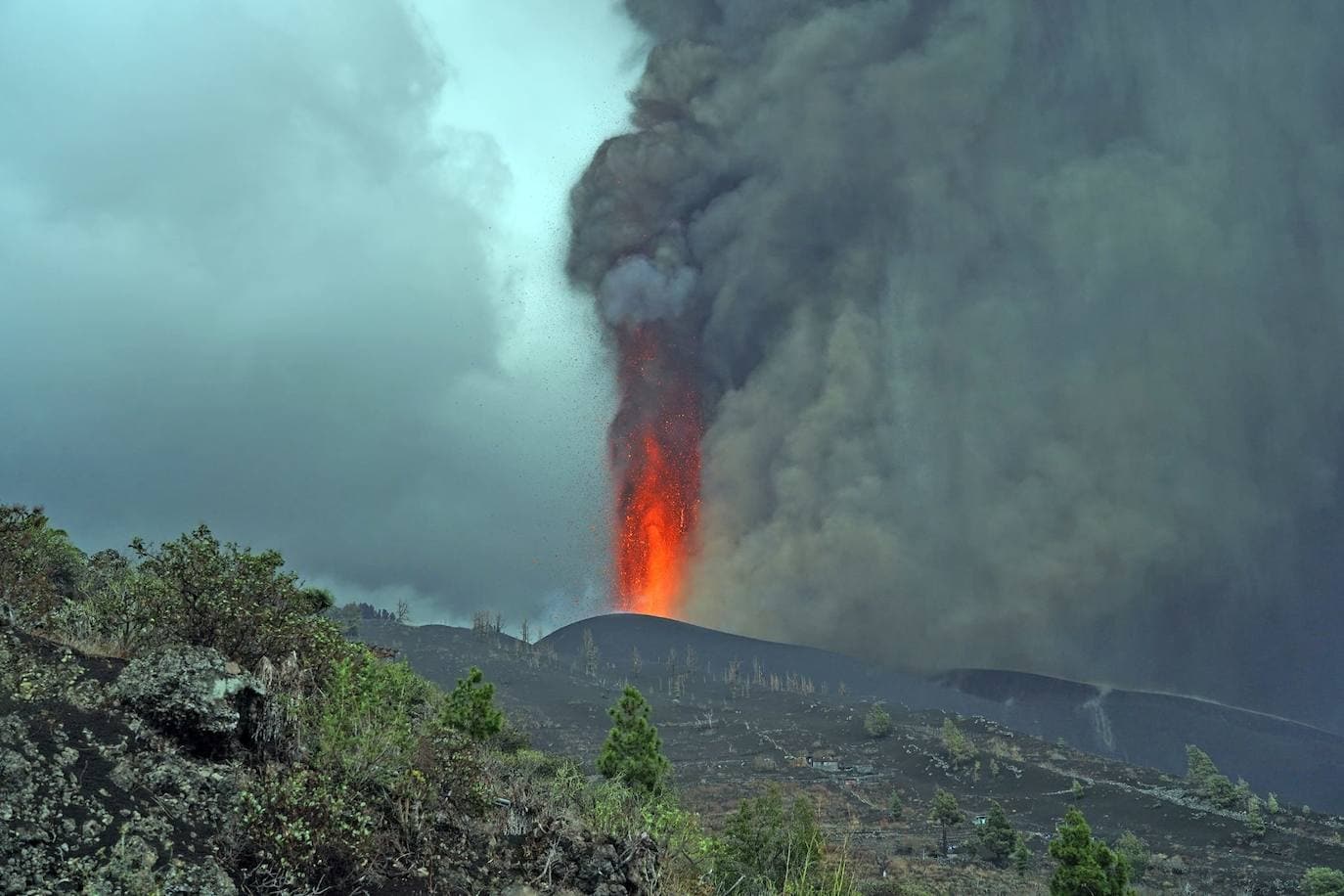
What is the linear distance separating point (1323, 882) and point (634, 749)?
2775 inches

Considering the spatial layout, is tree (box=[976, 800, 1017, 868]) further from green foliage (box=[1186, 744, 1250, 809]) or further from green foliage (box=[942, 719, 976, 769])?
green foliage (box=[942, 719, 976, 769])

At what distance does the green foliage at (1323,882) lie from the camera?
6712 cm

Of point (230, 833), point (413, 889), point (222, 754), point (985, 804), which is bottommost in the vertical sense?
point (985, 804)

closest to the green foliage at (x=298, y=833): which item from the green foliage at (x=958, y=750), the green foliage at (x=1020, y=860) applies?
the green foliage at (x=1020, y=860)

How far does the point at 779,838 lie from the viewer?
131ft

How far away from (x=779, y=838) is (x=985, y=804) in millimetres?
96224

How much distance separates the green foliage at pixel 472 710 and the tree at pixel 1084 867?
32488 mm

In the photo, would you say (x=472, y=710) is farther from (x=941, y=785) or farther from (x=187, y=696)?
(x=941, y=785)

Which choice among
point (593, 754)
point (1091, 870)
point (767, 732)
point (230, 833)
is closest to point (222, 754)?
point (230, 833)

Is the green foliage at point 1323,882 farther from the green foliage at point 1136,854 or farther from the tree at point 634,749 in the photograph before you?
the tree at point 634,749

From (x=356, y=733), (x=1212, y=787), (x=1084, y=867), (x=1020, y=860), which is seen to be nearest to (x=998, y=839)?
(x=1020, y=860)

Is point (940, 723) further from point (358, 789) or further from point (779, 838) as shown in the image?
point (358, 789)

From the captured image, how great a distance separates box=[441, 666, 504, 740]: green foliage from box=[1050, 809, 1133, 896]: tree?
32.5 m

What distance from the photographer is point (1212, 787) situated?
11794 cm
